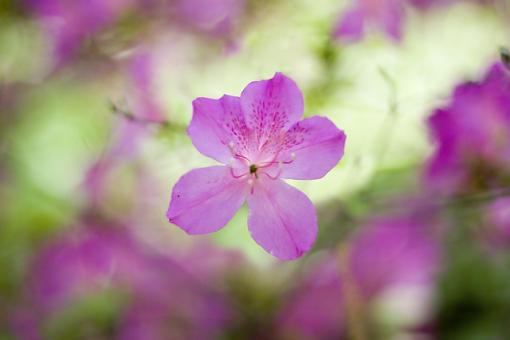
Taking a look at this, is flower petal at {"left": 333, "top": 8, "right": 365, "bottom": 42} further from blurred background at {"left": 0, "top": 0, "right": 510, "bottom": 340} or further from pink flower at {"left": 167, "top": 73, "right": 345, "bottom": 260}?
pink flower at {"left": 167, "top": 73, "right": 345, "bottom": 260}

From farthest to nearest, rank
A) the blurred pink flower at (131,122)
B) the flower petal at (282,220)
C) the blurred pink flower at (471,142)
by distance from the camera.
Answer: the blurred pink flower at (131,122) → the blurred pink flower at (471,142) → the flower petal at (282,220)

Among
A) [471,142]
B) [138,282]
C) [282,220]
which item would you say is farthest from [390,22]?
[138,282]

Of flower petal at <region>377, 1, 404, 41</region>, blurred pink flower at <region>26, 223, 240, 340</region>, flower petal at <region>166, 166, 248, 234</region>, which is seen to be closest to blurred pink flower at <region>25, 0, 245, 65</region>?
flower petal at <region>377, 1, 404, 41</region>

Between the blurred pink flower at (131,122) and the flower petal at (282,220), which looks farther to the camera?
the blurred pink flower at (131,122)

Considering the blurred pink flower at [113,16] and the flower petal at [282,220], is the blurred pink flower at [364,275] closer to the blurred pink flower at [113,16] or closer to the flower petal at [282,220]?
the blurred pink flower at [113,16]

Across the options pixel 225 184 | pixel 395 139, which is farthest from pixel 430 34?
pixel 225 184

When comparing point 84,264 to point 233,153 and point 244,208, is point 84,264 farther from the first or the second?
point 233,153

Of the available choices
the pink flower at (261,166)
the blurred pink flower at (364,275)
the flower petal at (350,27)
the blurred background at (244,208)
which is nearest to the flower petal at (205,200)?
the pink flower at (261,166)
